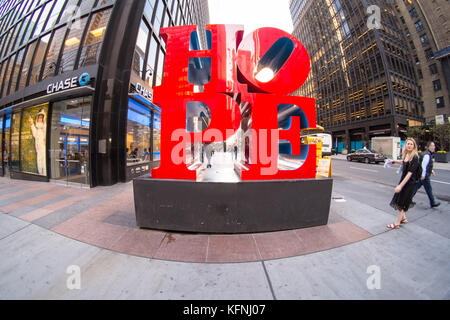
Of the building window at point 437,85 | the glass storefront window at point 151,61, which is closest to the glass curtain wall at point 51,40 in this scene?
the glass storefront window at point 151,61

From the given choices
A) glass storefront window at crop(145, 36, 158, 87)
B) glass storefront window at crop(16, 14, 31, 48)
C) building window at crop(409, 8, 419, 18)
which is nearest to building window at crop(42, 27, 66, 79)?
glass storefront window at crop(145, 36, 158, 87)

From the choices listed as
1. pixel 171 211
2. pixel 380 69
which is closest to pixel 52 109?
pixel 171 211

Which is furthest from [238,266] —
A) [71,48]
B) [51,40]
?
[51,40]

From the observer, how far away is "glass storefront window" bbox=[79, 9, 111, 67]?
25.4 ft

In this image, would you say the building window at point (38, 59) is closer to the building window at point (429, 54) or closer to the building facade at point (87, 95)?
the building facade at point (87, 95)

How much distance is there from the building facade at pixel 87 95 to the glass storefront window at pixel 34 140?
0.06 m

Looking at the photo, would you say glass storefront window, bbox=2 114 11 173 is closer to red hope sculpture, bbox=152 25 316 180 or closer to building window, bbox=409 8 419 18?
red hope sculpture, bbox=152 25 316 180

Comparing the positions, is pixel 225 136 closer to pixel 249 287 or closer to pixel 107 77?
pixel 249 287

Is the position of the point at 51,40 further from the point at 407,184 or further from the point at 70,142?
the point at 407,184

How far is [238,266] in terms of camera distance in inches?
92.5

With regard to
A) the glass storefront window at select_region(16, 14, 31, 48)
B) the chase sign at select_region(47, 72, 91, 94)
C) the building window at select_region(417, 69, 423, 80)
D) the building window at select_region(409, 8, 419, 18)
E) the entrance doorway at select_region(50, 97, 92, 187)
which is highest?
the building window at select_region(409, 8, 419, 18)

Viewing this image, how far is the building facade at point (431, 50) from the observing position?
27844 millimetres

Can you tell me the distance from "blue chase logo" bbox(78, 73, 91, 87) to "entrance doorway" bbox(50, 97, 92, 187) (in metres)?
0.82

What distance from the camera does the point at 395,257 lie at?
2.51 m
